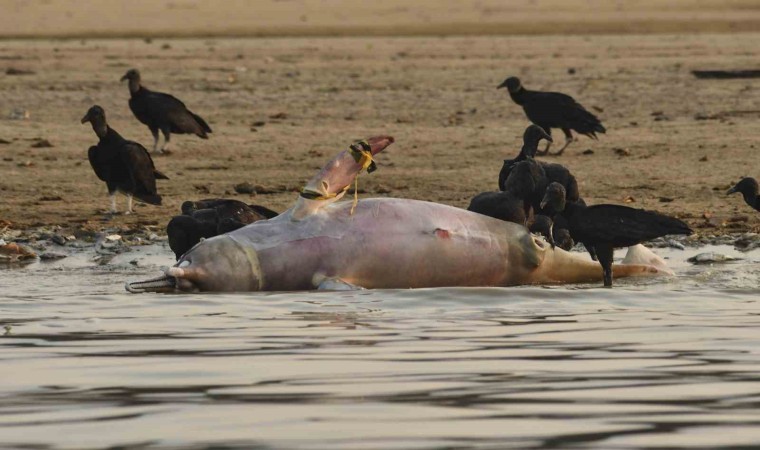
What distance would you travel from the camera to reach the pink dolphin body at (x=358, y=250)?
874 cm

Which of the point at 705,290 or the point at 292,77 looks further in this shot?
the point at 292,77

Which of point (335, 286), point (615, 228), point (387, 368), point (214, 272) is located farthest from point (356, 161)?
point (387, 368)

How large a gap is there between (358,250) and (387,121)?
9.98m

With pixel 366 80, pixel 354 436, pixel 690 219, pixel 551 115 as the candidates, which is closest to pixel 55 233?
pixel 690 219

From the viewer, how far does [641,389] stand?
19.2ft

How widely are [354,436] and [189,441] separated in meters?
0.47

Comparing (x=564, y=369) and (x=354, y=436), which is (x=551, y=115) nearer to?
(x=564, y=369)

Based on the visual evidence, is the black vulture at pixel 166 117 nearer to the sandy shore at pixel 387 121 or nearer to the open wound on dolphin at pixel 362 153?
the sandy shore at pixel 387 121

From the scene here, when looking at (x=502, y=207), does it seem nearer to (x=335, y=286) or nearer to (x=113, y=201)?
(x=335, y=286)

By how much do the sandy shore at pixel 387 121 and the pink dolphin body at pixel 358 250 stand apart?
9.74 ft

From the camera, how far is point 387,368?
635 centimetres

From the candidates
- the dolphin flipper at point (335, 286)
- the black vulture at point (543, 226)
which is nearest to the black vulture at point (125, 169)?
the black vulture at point (543, 226)

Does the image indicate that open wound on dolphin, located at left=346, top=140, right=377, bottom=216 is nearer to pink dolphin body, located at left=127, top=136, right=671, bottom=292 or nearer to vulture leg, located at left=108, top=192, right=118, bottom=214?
pink dolphin body, located at left=127, top=136, right=671, bottom=292

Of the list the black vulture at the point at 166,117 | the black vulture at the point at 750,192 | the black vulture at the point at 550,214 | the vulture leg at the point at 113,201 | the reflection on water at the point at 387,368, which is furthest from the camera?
the black vulture at the point at 166,117
